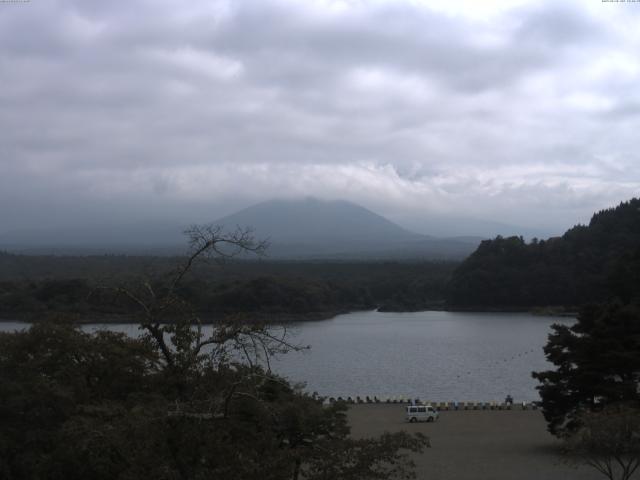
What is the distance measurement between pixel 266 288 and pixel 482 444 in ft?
103

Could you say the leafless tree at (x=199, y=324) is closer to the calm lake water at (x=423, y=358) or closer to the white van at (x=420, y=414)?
the calm lake water at (x=423, y=358)

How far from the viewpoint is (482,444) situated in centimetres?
1362

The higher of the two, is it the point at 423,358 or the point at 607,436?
the point at 607,436

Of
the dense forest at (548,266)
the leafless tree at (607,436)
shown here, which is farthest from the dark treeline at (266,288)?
the leafless tree at (607,436)

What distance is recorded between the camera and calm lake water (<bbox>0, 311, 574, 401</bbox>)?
74.1ft

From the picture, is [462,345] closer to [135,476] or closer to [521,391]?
[521,391]

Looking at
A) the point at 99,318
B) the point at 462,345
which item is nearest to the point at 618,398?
the point at 462,345

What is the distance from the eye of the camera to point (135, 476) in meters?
4.35

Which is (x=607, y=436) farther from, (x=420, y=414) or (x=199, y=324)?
(x=420, y=414)

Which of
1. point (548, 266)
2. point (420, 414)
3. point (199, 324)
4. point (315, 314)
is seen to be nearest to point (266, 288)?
point (315, 314)

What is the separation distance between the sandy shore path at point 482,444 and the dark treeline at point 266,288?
992 centimetres

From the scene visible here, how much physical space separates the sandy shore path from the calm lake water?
97.5 inches

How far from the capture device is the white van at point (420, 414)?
654 inches

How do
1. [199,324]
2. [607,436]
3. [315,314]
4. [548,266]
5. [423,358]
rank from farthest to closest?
[548,266]
[315,314]
[423,358]
[607,436]
[199,324]
